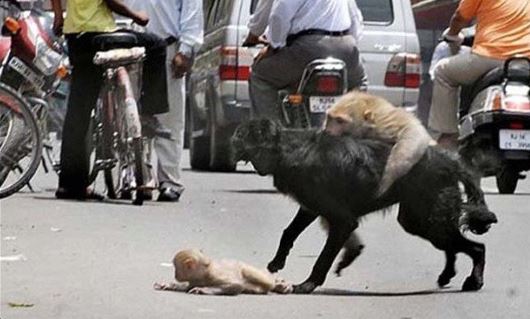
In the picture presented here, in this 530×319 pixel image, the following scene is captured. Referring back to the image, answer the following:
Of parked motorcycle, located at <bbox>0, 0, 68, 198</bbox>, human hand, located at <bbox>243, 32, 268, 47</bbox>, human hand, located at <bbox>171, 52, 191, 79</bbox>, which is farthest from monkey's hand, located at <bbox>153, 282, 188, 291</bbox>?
human hand, located at <bbox>243, 32, 268, 47</bbox>

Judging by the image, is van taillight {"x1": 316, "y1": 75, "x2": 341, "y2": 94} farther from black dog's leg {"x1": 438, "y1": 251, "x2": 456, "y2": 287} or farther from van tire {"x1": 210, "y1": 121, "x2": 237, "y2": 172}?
black dog's leg {"x1": 438, "y1": 251, "x2": 456, "y2": 287}

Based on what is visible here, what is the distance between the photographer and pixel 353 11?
532 inches

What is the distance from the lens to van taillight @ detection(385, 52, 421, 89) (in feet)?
57.2

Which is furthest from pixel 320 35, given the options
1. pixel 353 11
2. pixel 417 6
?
pixel 417 6

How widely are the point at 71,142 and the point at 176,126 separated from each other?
2.68 ft

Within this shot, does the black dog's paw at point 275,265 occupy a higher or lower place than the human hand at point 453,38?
higher

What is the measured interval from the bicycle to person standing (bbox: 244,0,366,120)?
1.03m

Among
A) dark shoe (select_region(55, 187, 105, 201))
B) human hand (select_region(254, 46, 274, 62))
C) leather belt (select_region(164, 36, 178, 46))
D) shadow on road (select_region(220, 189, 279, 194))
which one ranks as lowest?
shadow on road (select_region(220, 189, 279, 194))

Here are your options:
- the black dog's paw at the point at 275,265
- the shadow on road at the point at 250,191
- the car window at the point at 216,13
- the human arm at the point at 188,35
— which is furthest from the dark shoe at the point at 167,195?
the car window at the point at 216,13

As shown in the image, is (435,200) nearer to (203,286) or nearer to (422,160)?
(422,160)

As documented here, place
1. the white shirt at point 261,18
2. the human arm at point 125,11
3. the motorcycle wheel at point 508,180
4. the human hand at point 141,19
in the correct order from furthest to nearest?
the motorcycle wheel at point 508,180, the white shirt at point 261,18, the human hand at point 141,19, the human arm at point 125,11

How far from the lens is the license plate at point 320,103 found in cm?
1350

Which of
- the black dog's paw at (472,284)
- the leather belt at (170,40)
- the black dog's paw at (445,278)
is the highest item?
the black dog's paw at (472,284)

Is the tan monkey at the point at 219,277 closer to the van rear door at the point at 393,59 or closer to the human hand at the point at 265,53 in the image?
the human hand at the point at 265,53
